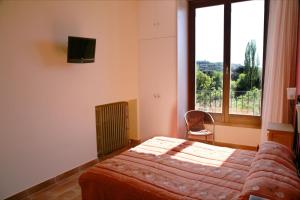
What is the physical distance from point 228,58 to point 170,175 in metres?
2.78

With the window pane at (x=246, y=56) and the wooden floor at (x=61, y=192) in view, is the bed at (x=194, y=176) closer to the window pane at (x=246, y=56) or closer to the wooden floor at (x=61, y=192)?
the wooden floor at (x=61, y=192)

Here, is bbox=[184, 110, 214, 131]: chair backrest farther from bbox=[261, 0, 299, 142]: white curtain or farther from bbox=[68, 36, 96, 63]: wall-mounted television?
bbox=[68, 36, 96, 63]: wall-mounted television

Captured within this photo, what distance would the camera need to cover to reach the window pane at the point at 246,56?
3787mm

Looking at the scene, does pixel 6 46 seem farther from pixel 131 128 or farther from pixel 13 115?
pixel 131 128

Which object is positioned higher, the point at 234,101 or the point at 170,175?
the point at 234,101

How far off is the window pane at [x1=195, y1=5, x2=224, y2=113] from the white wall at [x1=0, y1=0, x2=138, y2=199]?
151 centimetres

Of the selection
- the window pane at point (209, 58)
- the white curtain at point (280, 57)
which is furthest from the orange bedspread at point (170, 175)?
the window pane at point (209, 58)

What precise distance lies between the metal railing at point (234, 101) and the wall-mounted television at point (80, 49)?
7.34 feet

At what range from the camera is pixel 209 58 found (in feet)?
14.0

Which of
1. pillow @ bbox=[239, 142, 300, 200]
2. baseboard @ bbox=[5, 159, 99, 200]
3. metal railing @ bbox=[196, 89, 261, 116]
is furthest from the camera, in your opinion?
metal railing @ bbox=[196, 89, 261, 116]

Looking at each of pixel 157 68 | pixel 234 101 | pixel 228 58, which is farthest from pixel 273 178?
pixel 157 68

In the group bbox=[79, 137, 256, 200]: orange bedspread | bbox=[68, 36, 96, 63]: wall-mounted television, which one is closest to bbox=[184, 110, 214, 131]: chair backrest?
bbox=[79, 137, 256, 200]: orange bedspread

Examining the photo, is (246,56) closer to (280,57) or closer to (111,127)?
(280,57)

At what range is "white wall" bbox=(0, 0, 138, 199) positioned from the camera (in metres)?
2.53
